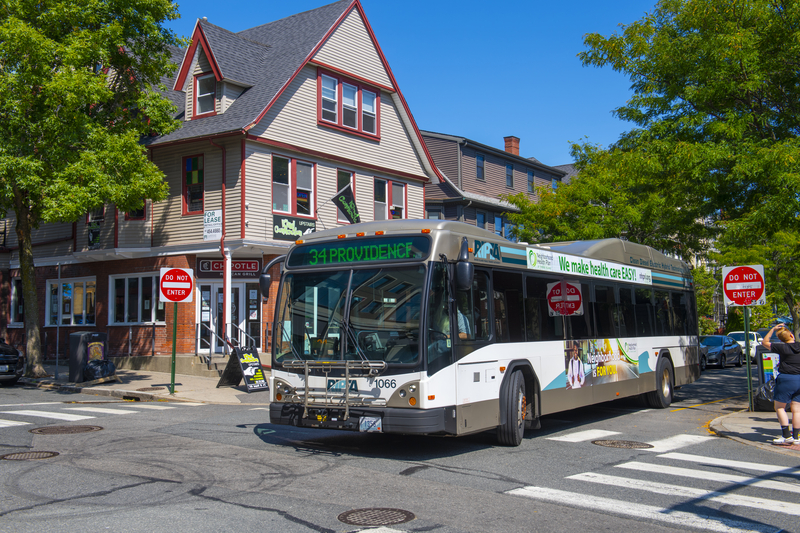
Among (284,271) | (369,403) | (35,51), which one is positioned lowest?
(369,403)

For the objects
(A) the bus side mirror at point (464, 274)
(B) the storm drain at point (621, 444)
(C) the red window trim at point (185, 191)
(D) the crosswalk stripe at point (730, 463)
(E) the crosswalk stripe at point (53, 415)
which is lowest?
(D) the crosswalk stripe at point (730, 463)

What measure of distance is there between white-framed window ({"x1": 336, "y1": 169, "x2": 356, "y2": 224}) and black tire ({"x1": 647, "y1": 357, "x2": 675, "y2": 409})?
1225 centimetres

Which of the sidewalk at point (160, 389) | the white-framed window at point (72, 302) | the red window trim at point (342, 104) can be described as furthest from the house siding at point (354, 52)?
the white-framed window at point (72, 302)

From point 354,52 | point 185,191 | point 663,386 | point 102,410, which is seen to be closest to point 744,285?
point 663,386

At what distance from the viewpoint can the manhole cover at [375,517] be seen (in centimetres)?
573

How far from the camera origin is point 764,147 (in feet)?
45.5

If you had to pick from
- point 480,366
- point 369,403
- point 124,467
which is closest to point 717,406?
point 480,366

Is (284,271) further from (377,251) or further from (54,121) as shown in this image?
(54,121)

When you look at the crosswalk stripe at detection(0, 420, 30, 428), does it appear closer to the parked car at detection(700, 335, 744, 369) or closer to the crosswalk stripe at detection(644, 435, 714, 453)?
the crosswalk stripe at detection(644, 435, 714, 453)

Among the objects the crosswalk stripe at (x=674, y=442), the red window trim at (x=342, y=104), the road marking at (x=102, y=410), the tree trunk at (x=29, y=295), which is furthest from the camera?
the red window trim at (x=342, y=104)

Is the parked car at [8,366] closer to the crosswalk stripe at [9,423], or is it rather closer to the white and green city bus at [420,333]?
the crosswalk stripe at [9,423]

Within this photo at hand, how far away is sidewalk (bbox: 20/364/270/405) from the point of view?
1620 cm

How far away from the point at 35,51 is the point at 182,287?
22.2 ft

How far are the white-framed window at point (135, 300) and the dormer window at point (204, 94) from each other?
5614 mm
